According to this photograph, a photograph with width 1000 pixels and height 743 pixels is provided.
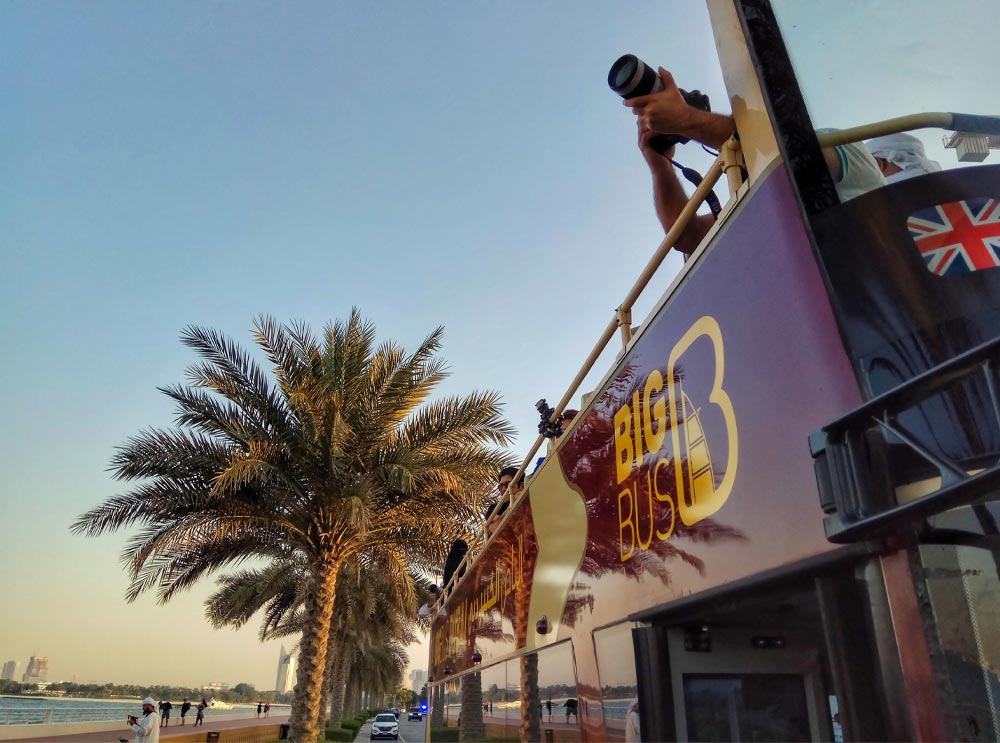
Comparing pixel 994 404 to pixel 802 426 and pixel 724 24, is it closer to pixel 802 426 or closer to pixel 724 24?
pixel 802 426

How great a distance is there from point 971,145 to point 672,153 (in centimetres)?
88

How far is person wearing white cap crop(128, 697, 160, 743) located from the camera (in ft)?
33.3

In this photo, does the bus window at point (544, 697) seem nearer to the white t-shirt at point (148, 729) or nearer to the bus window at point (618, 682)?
the bus window at point (618, 682)

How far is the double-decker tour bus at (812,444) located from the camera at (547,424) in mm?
959

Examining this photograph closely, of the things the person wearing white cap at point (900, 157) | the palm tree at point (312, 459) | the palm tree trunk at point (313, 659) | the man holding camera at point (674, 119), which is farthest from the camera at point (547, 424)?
the palm tree trunk at point (313, 659)

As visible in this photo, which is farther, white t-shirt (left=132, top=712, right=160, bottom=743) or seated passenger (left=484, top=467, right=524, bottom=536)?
white t-shirt (left=132, top=712, right=160, bottom=743)

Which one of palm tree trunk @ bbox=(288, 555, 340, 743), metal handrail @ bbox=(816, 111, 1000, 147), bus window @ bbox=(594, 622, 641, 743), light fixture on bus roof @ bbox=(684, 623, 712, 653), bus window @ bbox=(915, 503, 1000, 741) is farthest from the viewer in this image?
palm tree trunk @ bbox=(288, 555, 340, 743)

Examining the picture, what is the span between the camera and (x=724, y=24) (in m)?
1.71

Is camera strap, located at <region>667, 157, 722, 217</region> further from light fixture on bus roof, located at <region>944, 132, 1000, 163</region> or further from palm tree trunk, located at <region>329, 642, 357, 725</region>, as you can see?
palm tree trunk, located at <region>329, 642, 357, 725</region>

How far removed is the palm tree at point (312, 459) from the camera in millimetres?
10672

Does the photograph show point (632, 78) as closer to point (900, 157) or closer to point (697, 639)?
point (900, 157)

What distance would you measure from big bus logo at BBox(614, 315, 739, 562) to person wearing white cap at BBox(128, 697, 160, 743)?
1091cm

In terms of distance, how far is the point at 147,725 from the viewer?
1023cm

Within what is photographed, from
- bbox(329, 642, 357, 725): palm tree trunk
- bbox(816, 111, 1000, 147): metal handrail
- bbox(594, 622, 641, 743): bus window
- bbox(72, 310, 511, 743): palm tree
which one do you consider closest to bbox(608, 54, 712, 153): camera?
A: bbox(816, 111, 1000, 147): metal handrail
